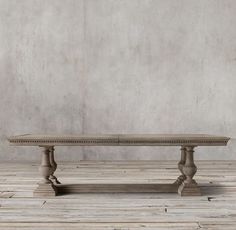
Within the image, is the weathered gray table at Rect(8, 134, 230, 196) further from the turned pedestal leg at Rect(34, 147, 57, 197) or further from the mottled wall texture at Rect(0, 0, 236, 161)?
the mottled wall texture at Rect(0, 0, 236, 161)

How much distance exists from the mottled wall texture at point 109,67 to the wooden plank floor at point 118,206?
1.28 metres

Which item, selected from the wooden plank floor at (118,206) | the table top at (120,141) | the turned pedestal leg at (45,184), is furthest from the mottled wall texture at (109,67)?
the table top at (120,141)

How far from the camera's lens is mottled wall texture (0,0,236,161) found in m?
6.25

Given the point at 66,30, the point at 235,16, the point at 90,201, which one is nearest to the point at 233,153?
the point at 235,16

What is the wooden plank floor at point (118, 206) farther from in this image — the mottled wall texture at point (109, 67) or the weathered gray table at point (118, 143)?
the mottled wall texture at point (109, 67)

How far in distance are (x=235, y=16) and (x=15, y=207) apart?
165 inches

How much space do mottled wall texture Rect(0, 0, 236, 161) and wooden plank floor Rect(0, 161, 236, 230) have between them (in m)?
1.28

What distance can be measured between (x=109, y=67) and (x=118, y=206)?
316cm

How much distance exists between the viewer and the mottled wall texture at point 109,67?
6.25 meters

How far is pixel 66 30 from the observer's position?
6254 millimetres

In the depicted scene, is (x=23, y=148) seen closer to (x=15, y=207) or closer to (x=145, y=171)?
(x=145, y=171)

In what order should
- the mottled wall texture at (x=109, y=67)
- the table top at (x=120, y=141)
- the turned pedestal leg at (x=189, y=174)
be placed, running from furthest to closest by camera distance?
the mottled wall texture at (x=109, y=67), the turned pedestal leg at (x=189, y=174), the table top at (x=120, y=141)

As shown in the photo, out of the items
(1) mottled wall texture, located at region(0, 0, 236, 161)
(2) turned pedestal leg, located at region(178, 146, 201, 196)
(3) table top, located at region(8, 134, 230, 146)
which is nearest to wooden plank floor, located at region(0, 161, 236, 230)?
(2) turned pedestal leg, located at region(178, 146, 201, 196)

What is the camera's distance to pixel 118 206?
11.1 feet
